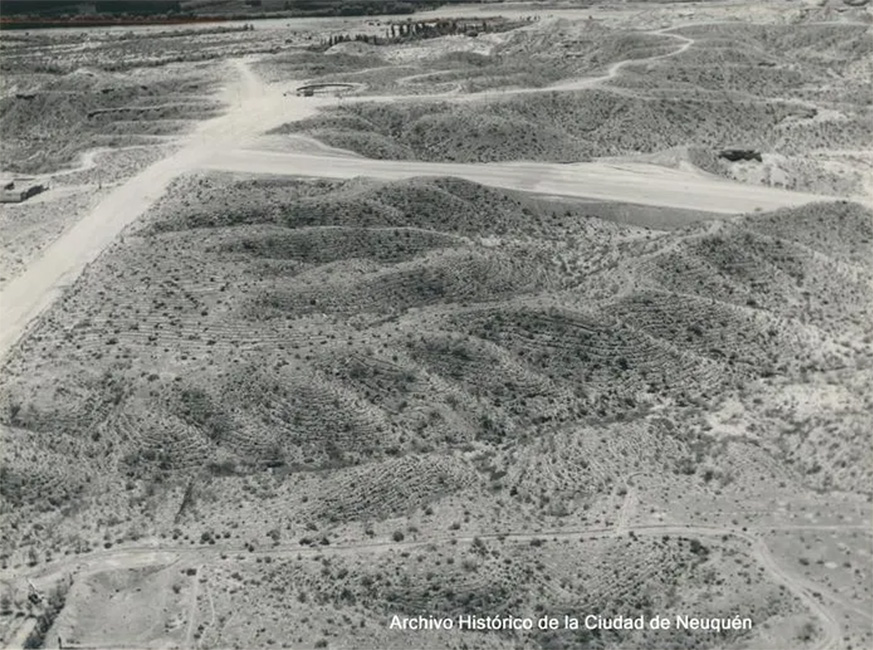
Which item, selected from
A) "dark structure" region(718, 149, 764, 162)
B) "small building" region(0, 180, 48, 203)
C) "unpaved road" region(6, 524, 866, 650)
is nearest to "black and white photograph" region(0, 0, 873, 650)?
"unpaved road" region(6, 524, 866, 650)

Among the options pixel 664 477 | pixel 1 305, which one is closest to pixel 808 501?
pixel 664 477

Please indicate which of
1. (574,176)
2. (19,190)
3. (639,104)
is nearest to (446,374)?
(574,176)

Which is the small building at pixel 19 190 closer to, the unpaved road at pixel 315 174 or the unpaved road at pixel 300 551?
the unpaved road at pixel 315 174

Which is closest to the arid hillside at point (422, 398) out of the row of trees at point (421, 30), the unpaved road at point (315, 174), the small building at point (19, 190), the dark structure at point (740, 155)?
the unpaved road at point (315, 174)

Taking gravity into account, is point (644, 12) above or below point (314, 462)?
above

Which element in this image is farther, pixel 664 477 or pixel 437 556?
pixel 664 477

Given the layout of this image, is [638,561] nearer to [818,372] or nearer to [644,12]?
[818,372]

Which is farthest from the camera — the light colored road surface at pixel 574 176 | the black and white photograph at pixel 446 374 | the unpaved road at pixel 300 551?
the light colored road surface at pixel 574 176
